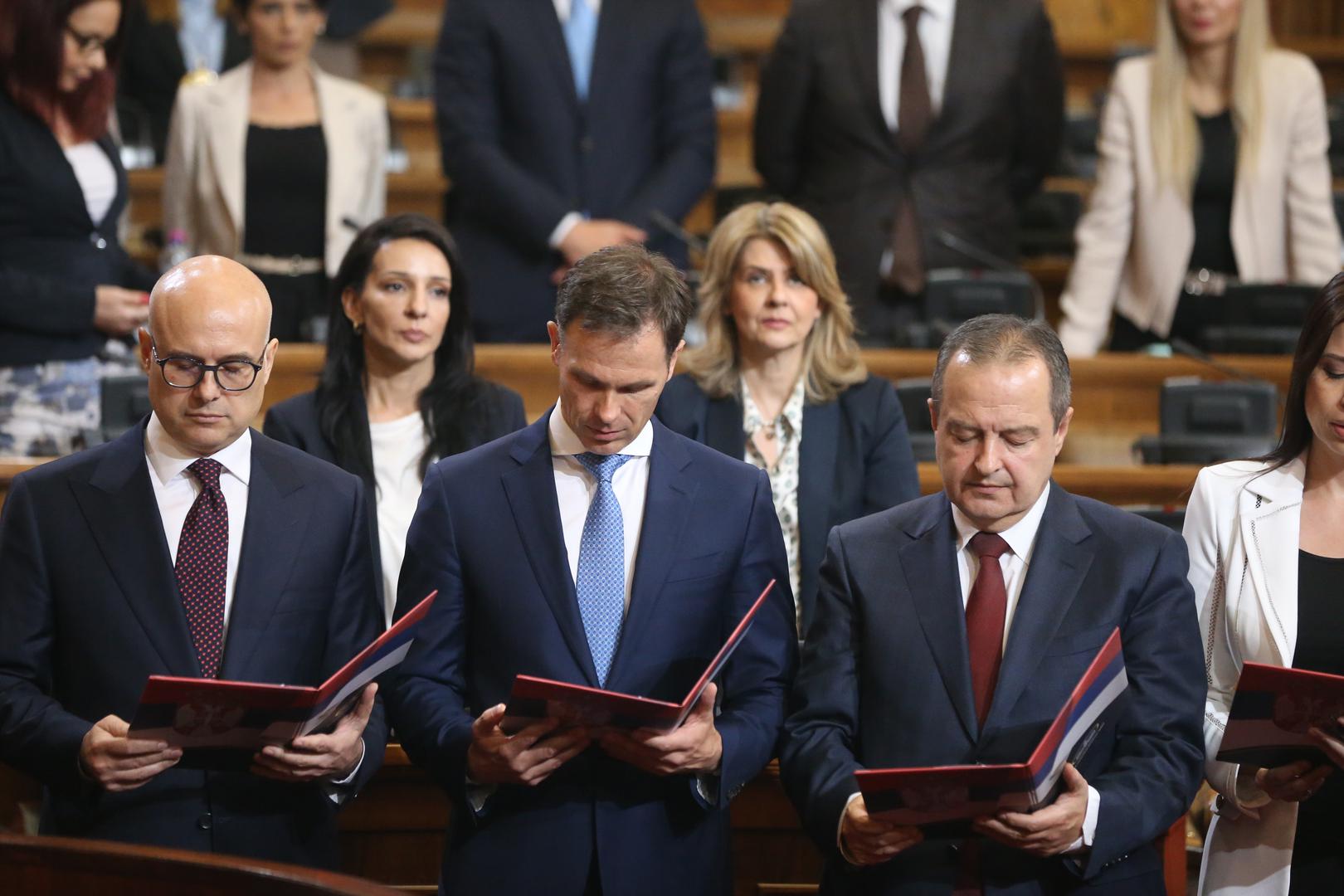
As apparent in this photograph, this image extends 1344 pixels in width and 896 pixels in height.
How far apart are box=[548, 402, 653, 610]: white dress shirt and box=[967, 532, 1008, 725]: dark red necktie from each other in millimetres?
434

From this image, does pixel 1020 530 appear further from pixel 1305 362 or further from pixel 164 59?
pixel 164 59

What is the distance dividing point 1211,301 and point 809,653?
109 inches

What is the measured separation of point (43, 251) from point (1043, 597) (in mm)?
2430

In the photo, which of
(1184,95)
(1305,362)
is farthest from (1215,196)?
(1305,362)

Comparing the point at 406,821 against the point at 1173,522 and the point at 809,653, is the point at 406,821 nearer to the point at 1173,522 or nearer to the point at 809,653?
the point at 809,653

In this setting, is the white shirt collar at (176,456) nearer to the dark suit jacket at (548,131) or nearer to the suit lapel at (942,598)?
the suit lapel at (942,598)

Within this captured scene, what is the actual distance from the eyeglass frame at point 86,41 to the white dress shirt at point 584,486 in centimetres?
180

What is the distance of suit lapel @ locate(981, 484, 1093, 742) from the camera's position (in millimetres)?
2016

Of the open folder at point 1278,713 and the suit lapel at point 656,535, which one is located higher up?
the suit lapel at point 656,535

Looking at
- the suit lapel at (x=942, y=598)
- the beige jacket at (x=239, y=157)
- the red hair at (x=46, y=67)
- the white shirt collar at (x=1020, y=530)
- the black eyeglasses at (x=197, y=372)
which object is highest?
the red hair at (x=46, y=67)

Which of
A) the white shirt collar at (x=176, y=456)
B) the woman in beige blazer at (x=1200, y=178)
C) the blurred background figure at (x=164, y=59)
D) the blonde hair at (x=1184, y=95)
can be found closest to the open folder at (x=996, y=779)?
the white shirt collar at (x=176, y=456)

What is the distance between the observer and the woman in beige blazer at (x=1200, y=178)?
439cm

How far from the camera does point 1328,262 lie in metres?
4.53

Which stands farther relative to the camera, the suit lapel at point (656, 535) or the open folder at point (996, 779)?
the suit lapel at point (656, 535)
